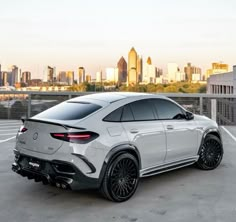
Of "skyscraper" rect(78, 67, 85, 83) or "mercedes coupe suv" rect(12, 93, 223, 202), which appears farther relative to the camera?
"skyscraper" rect(78, 67, 85, 83)

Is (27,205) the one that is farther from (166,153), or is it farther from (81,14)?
(81,14)

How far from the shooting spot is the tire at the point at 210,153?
5.64 m

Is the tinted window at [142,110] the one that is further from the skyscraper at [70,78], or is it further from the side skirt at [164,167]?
the skyscraper at [70,78]

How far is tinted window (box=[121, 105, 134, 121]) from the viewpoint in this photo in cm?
433

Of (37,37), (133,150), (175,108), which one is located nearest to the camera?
(133,150)

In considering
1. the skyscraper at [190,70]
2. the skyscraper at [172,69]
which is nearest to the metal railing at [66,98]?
the skyscraper at [172,69]

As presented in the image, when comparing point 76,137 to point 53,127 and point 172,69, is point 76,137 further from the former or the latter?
point 172,69

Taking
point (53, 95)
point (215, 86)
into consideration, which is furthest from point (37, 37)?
point (215, 86)

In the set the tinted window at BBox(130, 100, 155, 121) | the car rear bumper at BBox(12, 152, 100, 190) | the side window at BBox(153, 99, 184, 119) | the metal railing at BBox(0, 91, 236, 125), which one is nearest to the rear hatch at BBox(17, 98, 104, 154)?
the car rear bumper at BBox(12, 152, 100, 190)

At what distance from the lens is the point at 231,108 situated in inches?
466

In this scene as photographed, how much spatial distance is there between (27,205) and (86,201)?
727 millimetres

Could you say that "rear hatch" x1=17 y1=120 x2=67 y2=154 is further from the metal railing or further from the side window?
the metal railing

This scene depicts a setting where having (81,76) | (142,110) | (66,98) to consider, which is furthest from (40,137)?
(81,76)

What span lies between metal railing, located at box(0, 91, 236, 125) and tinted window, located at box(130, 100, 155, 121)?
6767mm
